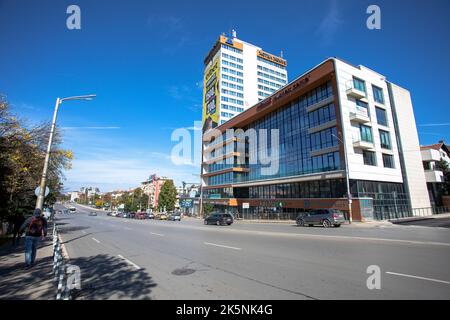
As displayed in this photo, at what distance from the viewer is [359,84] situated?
3619cm

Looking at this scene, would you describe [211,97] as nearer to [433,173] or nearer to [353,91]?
[353,91]

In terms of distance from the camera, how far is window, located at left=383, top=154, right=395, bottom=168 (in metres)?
36.1

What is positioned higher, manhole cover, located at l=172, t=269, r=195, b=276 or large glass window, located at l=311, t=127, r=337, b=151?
large glass window, located at l=311, t=127, r=337, b=151

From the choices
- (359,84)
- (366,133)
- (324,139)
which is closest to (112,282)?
(324,139)

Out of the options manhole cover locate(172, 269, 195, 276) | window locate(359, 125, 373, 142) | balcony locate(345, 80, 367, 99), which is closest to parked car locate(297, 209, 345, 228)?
window locate(359, 125, 373, 142)

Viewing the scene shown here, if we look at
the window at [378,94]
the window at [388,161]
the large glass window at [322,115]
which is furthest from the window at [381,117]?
the large glass window at [322,115]

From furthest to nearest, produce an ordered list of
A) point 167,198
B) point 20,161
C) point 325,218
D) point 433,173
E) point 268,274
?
1. point 167,198
2. point 433,173
3. point 325,218
4. point 20,161
5. point 268,274

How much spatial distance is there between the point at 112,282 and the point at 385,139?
41887 millimetres

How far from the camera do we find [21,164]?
1369cm

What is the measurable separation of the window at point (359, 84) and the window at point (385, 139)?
7295mm

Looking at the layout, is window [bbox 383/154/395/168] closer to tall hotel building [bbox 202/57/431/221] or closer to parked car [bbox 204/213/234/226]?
tall hotel building [bbox 202/57/431/221]
